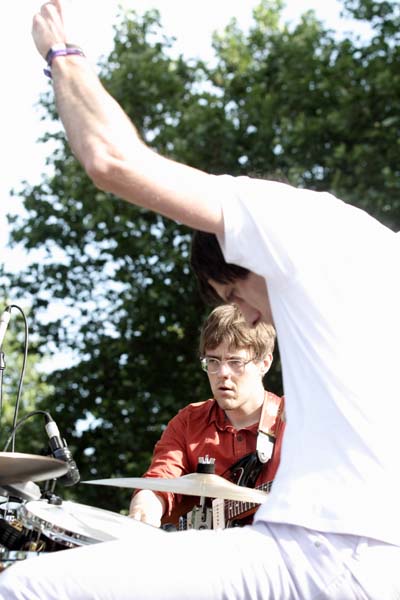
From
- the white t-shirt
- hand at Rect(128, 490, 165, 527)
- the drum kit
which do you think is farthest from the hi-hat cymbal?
the white t-shirt

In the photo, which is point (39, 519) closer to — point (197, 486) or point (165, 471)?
point (197, 486)

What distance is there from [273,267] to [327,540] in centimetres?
55

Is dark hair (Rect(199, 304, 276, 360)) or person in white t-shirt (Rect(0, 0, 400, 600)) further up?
dark hair (Rect(199, 304, 276, 360))

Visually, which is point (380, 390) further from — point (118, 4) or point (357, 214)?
point (118, 4)

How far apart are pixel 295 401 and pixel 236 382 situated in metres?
2.63

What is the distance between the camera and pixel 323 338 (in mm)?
2158

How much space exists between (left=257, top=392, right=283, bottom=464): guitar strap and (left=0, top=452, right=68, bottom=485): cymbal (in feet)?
6.11

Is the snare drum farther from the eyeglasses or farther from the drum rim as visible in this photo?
the eyeglasses

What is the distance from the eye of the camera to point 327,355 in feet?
7.06

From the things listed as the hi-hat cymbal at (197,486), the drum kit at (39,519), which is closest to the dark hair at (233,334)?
the hi-hat cymbal at (197,486)

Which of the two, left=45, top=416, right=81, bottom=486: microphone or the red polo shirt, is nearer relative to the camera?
left=45, top=416, right=81, bottom=486: microphone

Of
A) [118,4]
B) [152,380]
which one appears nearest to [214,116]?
[118,4]

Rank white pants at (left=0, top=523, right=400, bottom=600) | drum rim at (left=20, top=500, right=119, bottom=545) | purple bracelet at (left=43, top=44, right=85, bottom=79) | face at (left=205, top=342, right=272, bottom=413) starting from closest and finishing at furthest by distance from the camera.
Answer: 1. white pants at (left=0, top=523, right=400, bottom=600)
2. purple bracelet at (left=43, top=44, right=85, bottom=79)
3. drum rim at (left=20, top=500, right=119, bottom=545)
4. face at (left=205, top=342, right=272, bottom=413)

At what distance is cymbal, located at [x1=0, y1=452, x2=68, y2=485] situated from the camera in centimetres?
271
